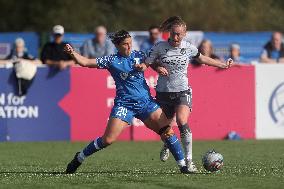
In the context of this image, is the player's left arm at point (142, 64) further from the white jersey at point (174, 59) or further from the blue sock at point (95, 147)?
the blue sock at point (95, 147)

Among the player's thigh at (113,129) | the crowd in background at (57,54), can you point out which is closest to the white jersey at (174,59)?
the player's thigh at (113,129)

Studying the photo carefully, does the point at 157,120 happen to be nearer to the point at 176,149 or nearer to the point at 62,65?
the point at 176,149

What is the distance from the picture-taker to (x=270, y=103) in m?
23.8

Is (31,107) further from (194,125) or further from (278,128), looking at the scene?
Result: (278,128)

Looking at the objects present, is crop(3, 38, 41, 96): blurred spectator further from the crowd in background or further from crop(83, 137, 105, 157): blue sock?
crop(83, 137, 105, 157): blue sock

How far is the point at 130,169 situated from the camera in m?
15.9

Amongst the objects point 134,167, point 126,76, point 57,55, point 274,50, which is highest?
point 274,50

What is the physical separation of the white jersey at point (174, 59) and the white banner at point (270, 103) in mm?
7963

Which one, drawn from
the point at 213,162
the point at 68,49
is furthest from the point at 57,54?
the point at 213,162

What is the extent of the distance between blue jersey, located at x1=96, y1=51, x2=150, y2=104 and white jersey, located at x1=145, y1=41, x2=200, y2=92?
2.01ft

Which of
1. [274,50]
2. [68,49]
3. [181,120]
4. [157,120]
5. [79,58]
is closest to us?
[68,49]

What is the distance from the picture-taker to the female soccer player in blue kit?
15.0m

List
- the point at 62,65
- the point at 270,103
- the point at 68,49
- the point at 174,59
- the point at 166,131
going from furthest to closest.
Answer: the point at 270,103 → the point at 62,65 → the point at 174,59 → the point at 166,131 → the point at 68,49

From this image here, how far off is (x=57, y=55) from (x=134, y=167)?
25.4 ft
